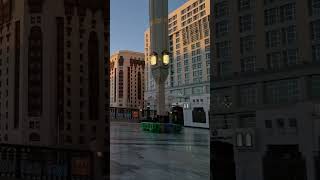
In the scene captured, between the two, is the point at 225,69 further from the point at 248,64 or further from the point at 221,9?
the point at 221,9

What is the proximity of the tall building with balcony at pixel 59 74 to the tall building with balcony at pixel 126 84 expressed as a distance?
0.36 ft

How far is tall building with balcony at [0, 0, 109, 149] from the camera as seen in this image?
8.56 ft

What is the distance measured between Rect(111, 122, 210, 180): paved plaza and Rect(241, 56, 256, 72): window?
0.39 metres

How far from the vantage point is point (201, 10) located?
2174 millimetres

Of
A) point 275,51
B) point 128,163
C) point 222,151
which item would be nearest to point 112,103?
point 128,163

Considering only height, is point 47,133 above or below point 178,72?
below

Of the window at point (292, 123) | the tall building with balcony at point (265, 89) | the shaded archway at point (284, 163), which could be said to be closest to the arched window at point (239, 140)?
the tall building with balcony at point (265, 89)

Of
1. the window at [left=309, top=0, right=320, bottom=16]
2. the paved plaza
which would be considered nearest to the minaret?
the paved plaza

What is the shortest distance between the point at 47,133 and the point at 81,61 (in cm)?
55

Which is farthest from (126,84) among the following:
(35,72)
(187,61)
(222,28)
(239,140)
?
(239,140)

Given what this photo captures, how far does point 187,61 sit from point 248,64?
3.74ft

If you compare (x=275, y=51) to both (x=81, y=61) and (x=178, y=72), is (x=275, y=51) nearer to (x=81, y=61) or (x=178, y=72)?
(x=178, y=72)

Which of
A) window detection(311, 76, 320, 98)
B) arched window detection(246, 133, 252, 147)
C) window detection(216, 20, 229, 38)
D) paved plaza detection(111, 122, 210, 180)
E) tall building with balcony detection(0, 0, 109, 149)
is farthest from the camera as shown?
tall building with balcony detection(0, 0, 109, 149)

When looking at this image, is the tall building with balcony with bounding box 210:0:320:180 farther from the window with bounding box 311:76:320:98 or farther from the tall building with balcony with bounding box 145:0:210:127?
the tall building with balcony with bounding box 145:0:210:127
